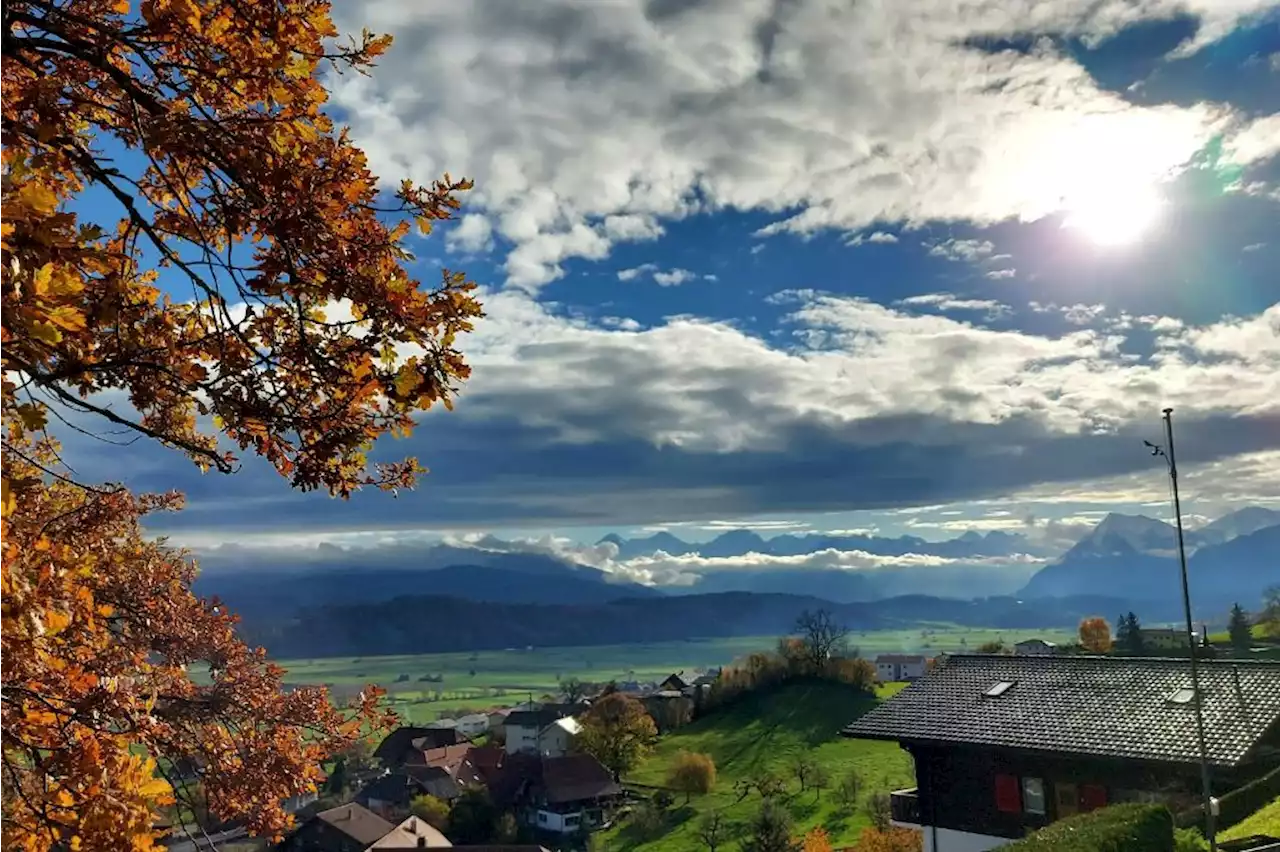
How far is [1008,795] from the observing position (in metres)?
22.0

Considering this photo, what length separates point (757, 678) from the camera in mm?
95062

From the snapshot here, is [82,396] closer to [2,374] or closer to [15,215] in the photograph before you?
[2,374]

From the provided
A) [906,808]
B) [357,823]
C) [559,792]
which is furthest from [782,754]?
[906,808]

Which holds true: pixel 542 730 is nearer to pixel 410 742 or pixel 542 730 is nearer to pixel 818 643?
pixel 410 742

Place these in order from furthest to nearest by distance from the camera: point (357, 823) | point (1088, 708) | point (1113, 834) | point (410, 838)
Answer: point (357, 823) → point (410, 838) → point (1088, 708) → point (1113, 834)

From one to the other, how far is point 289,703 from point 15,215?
294 inches

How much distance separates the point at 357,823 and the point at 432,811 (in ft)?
19.6

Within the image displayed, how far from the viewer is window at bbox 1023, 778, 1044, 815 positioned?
70.7 feet

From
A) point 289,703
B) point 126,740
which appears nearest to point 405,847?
point 289,703

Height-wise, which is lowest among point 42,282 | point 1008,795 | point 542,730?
point 542,730

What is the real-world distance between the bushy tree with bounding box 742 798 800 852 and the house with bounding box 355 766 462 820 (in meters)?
34.9

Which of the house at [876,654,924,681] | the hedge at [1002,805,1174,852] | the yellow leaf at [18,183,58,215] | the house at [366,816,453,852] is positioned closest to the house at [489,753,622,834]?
the house at [366,816,453,852]

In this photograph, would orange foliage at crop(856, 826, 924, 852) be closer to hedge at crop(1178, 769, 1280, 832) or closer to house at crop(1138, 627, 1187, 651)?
hedge at crop(1178, 769, 1280, 832)

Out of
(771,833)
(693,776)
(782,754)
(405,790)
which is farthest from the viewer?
(405,790)
